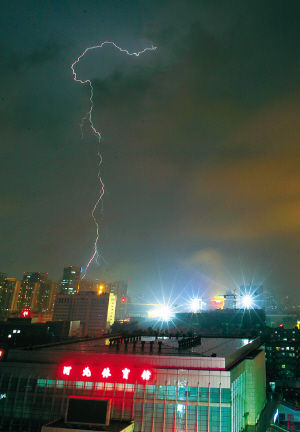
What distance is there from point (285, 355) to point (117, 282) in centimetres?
11988

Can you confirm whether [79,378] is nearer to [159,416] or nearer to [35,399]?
[35,399]

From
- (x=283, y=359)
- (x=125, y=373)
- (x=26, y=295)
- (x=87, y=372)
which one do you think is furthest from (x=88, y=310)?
(x=125, y=373)

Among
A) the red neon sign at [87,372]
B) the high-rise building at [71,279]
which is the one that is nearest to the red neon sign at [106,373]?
the red neon sign at [87,372]

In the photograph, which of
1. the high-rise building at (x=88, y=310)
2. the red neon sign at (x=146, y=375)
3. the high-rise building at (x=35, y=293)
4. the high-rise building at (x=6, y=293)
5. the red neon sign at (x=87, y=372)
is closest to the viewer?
the red neon sign at (x=146, y=375)

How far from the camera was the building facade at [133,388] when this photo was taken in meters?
21.4

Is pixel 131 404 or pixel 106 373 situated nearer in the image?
pixel 131 404

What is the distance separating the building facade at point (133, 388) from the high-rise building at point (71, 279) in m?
126

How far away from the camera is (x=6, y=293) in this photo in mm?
110938

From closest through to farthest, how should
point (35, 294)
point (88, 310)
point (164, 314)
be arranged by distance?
point (164, 314) → point (88, 310) → point (35, 294)

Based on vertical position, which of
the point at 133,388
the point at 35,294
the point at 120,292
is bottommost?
the point at 133,388

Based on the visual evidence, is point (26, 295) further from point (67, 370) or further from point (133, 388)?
point (133, 388)

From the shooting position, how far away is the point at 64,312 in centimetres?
11731

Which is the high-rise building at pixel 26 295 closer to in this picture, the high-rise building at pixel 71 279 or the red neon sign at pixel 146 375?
the high-rise building at pixel 71 279

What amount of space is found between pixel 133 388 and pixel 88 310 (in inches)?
3922
